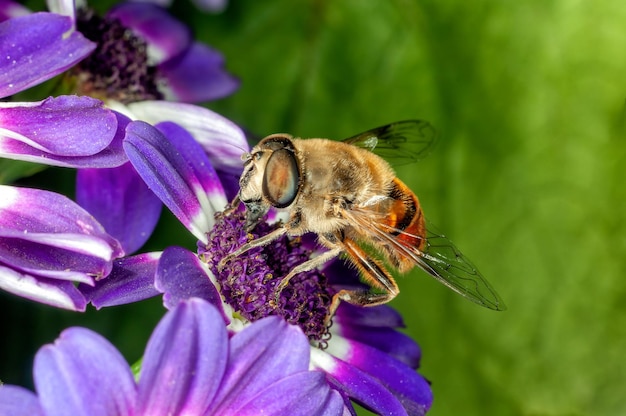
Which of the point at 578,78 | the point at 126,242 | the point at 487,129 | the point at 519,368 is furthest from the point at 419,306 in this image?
the point at 126,242

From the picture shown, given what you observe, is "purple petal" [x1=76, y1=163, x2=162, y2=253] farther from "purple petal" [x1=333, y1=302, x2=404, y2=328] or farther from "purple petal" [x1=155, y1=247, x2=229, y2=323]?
"purple petal" [x1=333, y1=302, x2=404, y2=328]

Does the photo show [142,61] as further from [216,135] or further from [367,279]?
[367,279]

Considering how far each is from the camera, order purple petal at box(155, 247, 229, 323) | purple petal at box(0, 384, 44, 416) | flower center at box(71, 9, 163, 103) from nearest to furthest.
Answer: purple petal at box(0, 384, 44, 416) → purple petal at box(155, 247, 229, 323) → flower center at box(71, 9, 163, 103)

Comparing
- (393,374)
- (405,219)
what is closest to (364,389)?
(393,374)

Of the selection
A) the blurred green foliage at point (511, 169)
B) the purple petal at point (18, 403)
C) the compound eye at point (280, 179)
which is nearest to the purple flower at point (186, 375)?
the purple petal at point (18, 403)

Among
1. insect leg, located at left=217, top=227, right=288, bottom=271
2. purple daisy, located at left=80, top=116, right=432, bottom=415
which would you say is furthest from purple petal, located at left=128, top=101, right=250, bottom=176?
insect leg, located at left=217, top=227, right=288, bottom=271

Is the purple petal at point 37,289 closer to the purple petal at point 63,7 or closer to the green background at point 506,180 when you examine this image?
the purple petal at point 63,7

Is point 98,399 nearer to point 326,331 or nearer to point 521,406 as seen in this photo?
point 326,331
